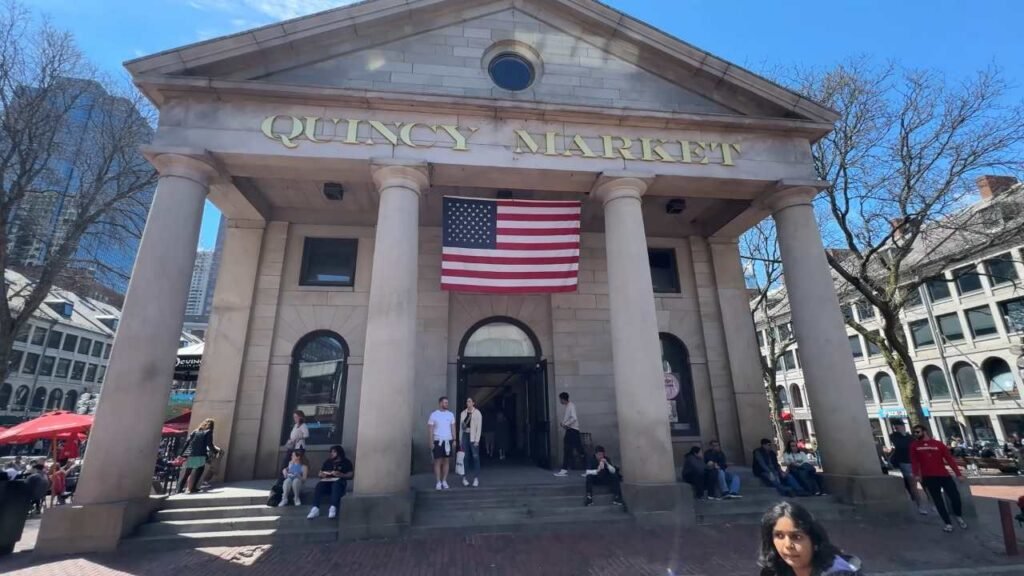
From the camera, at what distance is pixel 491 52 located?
37.3 ft

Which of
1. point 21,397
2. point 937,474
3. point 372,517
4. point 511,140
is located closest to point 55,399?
point 21,397

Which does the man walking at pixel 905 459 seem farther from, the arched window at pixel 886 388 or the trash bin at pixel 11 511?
the arched window at pixel 886 388

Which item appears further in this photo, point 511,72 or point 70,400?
point 70,400

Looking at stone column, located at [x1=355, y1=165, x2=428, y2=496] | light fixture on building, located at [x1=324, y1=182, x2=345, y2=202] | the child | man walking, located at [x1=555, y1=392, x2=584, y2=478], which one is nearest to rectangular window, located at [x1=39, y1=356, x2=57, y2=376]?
light fixture on building, located at [x1=324, y1=182, x2=345, y2=202]

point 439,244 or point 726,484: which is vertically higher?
point 439,244

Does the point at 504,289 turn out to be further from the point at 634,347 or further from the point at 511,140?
the point at 511,140

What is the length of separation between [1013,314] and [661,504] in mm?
35952

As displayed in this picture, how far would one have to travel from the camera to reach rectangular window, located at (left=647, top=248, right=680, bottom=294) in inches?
575

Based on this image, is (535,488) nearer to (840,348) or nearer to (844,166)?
(840,348)

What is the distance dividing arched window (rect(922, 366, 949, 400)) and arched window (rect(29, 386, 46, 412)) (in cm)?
8270

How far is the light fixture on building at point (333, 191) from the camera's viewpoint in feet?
38.4

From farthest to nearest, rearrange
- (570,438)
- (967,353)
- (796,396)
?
1. (796,396)
2. (967,353)
3. (570,438)

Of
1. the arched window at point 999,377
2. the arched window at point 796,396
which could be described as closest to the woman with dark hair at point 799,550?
the arched window at point 999,377

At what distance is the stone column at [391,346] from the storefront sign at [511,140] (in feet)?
2.78
